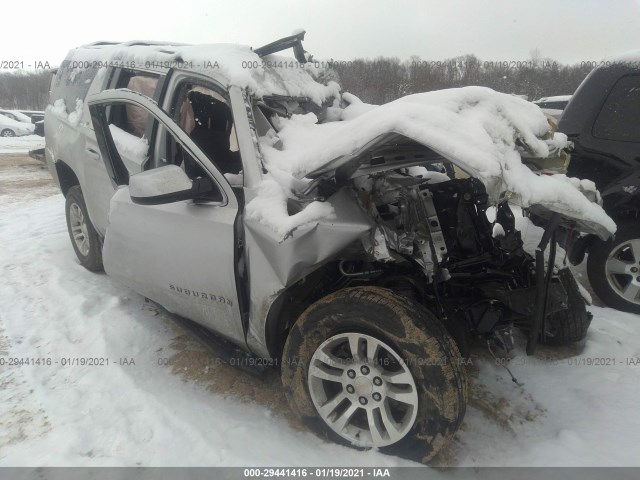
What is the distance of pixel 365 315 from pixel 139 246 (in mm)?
1569

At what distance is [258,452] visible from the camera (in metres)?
2.26

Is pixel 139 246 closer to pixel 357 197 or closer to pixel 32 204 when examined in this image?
pixel 357 197

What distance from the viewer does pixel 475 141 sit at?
1.95 metres

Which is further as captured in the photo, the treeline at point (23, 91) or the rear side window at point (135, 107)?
the treeline at point (23, 91)

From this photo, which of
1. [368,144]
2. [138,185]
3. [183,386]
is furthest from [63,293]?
[368,144]

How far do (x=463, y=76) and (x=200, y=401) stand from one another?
96.1 ft

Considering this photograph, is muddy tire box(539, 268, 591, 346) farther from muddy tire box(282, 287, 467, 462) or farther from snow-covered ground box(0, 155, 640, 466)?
muddy tire box(282, 287, 467, 462)

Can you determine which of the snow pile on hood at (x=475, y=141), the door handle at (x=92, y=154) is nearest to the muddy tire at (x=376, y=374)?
the snow pile on hood at (x=475, y=141)

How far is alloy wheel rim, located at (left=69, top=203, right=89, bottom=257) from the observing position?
4270 mm

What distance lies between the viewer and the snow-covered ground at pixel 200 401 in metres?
2.24

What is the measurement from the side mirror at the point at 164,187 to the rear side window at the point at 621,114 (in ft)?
11.4

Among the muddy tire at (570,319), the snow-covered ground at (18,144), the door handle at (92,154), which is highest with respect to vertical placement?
the door handle at (92,154)

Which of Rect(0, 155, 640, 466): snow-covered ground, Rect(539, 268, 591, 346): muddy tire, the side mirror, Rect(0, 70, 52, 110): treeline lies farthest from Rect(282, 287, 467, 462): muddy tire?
Rect(0, 70, 52, 110): treeline

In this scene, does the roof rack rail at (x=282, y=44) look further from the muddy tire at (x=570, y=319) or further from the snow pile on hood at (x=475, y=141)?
the muddy tire at (x=570, y=319)
